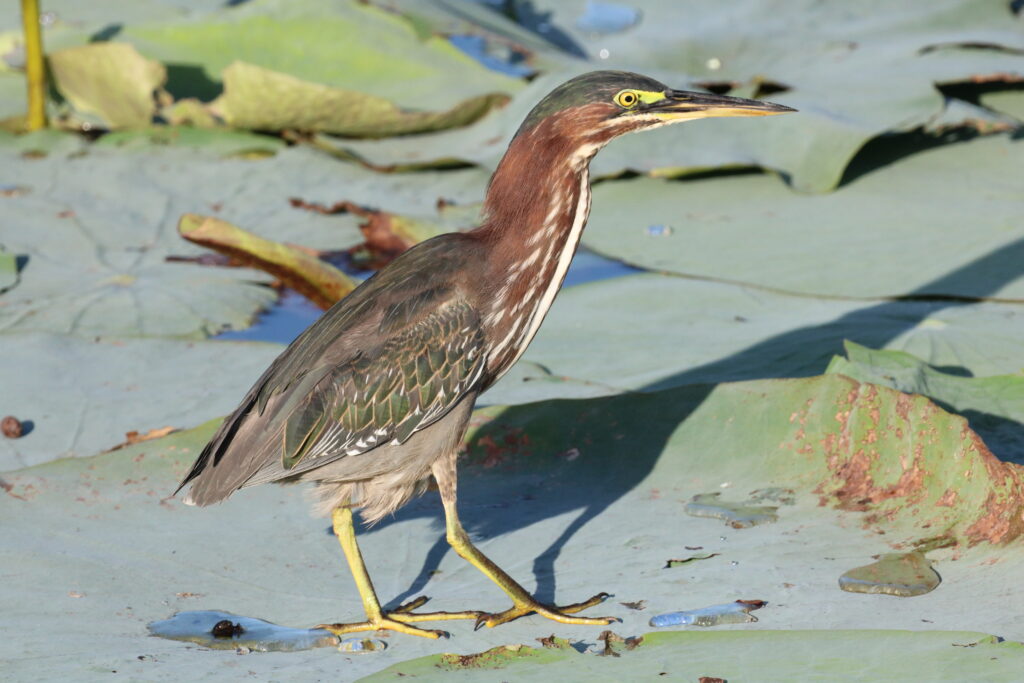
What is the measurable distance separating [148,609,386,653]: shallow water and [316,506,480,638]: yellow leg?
47 mm

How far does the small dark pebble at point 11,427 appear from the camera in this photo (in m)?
4.04

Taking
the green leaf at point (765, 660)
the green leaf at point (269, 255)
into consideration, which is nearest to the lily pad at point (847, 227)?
the green leaf at point (269, 255)

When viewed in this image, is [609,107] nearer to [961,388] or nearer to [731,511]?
[731,511]

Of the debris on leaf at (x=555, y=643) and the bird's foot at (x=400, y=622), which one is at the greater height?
the debris on leaf at (x=555, y=643)

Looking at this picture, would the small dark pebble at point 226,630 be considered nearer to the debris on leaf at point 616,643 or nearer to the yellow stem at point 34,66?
the debris on leaf at point 616,643

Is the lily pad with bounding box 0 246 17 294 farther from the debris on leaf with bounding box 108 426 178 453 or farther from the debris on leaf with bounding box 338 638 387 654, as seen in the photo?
the debris on leaf with bounding box 338 638 387 654

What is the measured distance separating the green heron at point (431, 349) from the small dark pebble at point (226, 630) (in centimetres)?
24

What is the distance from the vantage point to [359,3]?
7809 millimetres

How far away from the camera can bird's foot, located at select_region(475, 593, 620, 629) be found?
3.02m

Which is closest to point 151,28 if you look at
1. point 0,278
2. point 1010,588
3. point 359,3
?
point 359,3

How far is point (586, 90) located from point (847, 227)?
232 centimetres

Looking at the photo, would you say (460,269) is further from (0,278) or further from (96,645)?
(0,278)

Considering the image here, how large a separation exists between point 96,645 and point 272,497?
944mm

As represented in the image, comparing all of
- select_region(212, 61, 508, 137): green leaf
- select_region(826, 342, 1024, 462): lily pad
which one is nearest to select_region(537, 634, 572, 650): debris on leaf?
select_region(826, 342, 1024, 462): lily pad
